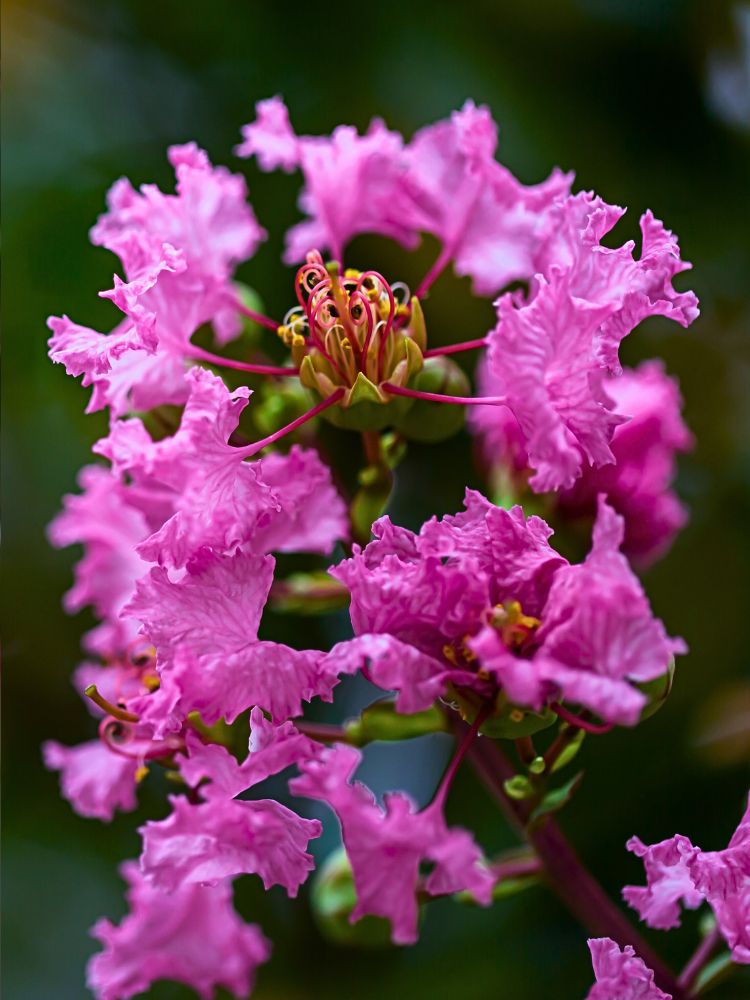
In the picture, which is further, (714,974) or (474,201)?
(474,201)

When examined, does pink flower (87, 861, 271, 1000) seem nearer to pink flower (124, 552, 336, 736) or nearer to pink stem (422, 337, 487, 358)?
pink flower (124, 552, 336, 736)

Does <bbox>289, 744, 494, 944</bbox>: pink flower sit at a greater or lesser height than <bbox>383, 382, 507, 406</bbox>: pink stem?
lesser

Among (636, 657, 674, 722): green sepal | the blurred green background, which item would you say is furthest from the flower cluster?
the blurred green background

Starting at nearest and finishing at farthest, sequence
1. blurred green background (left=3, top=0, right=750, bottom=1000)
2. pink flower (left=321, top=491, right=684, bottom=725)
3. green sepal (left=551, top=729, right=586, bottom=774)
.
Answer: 1. pink flower (left=321, top=491, right=684, bottom=725)
2. green sepal (left=551, top=729, right=586, bottom=774)
3. blurred green background (left=3, top=0, right=750, bottom=1000)

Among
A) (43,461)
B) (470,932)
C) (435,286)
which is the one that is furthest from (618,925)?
(43,461)

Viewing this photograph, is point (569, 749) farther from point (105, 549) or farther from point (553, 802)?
point (105, 549)

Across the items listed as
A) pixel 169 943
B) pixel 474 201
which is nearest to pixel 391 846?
pixel 169 943

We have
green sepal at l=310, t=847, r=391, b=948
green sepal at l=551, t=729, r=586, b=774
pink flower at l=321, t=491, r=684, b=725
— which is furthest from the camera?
green sepal at l=310, t=847, r=391, b=948
